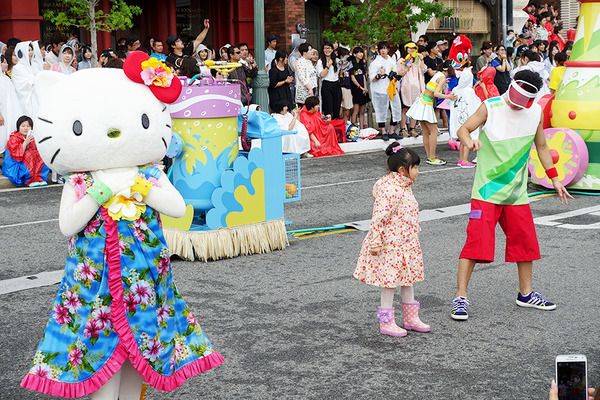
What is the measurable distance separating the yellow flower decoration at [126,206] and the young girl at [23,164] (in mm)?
8401

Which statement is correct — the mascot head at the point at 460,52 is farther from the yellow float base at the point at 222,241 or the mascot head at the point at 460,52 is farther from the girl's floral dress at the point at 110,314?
the girl's floral dress at the point at 110,314

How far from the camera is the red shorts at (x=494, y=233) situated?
600cm

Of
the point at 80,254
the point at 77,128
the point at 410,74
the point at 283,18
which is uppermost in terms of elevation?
the point at 283,18

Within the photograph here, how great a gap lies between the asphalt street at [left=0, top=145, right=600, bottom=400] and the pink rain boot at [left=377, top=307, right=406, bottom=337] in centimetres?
5

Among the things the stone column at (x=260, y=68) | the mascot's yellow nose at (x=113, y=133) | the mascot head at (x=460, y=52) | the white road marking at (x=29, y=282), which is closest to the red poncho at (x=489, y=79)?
the mascot head at (x=460, y=52)

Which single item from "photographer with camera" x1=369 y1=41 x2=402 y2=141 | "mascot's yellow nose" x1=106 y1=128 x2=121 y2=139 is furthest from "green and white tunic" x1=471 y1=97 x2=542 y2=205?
"photographer with camera" x1=369 y1=41 x2=402 y2=141

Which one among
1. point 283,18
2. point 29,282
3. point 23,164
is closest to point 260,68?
point 23,164

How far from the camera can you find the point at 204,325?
586cm

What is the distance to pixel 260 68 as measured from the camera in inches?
579

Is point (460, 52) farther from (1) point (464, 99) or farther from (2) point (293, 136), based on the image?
(2) point (293, 136)

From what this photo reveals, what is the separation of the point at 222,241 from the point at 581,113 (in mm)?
5017

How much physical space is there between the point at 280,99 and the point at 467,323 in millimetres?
9839

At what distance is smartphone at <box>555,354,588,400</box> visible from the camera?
3.65 meters

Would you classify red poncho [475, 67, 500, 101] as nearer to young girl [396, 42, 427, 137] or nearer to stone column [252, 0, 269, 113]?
young girl [396, 42, 427, 137]
